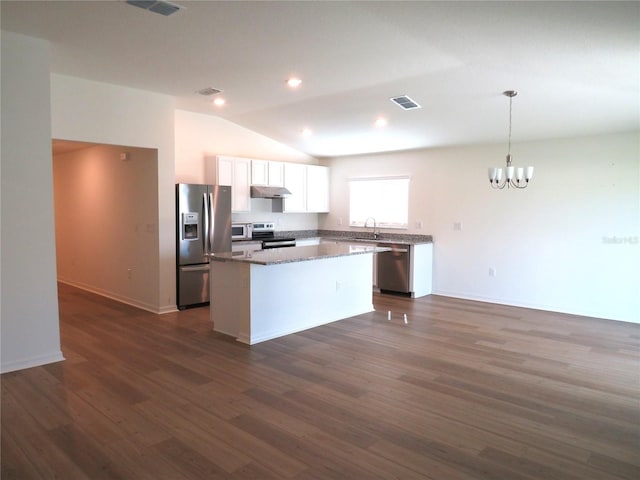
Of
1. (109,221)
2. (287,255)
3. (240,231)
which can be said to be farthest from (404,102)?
(109,221)

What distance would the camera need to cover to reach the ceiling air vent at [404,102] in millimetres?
5514

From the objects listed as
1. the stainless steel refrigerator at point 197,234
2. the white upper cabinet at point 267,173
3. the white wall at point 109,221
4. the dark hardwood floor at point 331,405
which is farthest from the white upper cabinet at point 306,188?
the dark hardwood floor at point 331,405

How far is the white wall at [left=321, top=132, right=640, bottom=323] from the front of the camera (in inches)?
231

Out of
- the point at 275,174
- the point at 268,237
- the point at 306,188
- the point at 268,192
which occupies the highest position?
the point at 275,174

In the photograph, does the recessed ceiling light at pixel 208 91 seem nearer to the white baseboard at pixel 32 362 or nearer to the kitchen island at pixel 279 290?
the kitchen island at pixel 279 290

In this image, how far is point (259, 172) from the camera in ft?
24.6

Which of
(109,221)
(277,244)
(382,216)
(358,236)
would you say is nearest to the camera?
(109,221)

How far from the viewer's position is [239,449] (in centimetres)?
270

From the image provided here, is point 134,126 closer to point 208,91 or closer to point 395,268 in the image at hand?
point 208,91

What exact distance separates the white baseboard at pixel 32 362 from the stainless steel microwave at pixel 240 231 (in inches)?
131

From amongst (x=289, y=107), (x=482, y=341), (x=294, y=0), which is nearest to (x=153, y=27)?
(x=294, y=0)

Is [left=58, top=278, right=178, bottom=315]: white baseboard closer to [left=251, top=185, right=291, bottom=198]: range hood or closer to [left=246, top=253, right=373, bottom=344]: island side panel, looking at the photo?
[left=246, top=253, right=373, bottom=344]: island side panel

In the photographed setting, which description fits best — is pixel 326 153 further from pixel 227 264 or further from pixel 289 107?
pixel 227 264

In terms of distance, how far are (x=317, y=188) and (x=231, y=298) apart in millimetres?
4193
